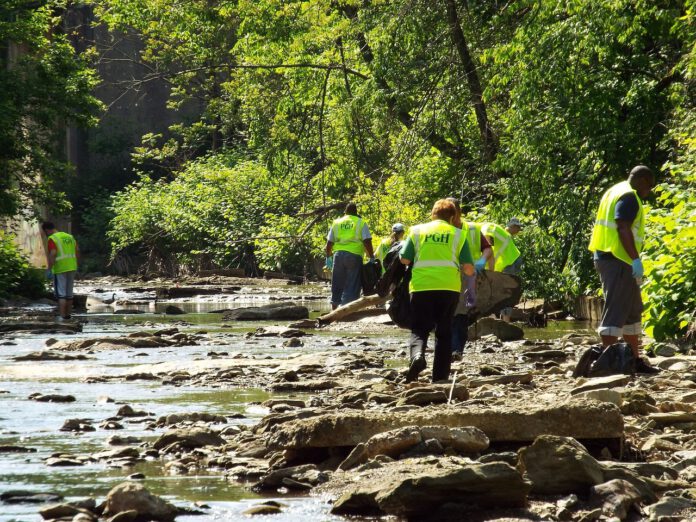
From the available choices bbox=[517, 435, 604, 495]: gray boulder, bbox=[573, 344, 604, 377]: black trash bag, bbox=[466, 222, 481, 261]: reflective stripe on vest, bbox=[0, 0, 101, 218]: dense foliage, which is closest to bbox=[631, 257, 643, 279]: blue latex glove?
bbox=[573, 344, 604, 377]: black trash bag

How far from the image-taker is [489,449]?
6.91 metres

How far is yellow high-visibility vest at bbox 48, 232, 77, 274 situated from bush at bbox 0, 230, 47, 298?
156 inches

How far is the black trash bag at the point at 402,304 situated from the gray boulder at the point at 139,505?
5893 mm

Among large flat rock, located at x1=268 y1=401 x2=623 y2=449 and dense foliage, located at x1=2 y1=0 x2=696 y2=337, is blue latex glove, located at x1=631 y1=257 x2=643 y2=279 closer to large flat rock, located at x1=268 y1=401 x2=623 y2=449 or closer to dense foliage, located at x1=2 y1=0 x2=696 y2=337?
dense foliage, located at x1=2 y1=0 x2=696 y2=337

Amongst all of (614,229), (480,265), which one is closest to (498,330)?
(480,265)

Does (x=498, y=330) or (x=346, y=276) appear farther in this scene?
(x=346, y=276)

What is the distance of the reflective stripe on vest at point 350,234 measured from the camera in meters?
20.4

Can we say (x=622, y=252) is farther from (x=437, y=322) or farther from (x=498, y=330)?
(x=498, y=330)

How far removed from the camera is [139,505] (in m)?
5.67

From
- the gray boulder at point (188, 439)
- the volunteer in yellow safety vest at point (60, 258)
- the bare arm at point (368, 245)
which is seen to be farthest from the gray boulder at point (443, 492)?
the volunteer in yellow safety vest at point (60, 258)

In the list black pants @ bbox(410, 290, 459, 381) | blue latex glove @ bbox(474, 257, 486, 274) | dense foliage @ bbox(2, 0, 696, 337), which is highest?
dense foliage @ bbox(2, 0, 696, 337)

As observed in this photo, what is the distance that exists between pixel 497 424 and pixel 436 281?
4.12 meters

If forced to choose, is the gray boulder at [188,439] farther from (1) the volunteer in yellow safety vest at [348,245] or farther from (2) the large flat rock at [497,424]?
(1) the volunteer in yellow safety vest at [348,245]

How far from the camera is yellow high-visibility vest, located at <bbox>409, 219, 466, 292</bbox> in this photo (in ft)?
35.9
